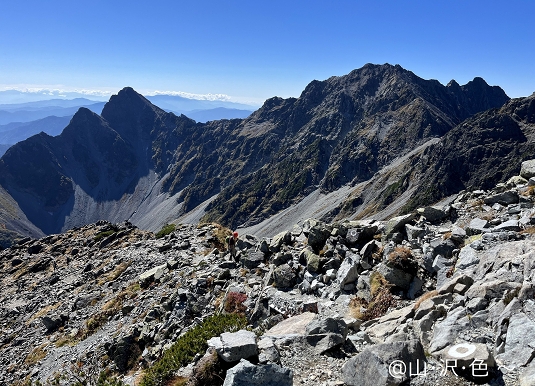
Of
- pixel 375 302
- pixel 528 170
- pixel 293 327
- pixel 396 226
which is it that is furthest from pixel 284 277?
pixel 528 170

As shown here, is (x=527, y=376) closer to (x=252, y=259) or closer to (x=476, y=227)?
(x=476, y=227)

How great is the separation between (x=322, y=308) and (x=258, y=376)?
24.8 feet

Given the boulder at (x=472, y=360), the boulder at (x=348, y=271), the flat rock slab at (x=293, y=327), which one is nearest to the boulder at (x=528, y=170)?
the boulder at (x=348, y=271)

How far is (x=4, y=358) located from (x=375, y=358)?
30.5 metres

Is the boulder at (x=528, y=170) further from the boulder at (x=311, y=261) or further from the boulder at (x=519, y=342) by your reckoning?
the boulder at (x=519, y=342)

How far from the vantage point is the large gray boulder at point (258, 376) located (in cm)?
816

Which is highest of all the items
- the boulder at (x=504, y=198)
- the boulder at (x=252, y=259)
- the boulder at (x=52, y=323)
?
the boulder at (x=504, y=198)

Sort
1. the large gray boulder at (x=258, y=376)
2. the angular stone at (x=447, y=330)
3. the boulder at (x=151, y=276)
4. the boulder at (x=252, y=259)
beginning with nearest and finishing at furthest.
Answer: the large gray boulder at (x=258, y=376) → the angular stone at (x=447, y=330) → the boulder at (x=252, y=259) → the boulder at (x=151, y=276)

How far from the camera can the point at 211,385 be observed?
30.4 ft

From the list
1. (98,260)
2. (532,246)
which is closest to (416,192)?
(98,260)

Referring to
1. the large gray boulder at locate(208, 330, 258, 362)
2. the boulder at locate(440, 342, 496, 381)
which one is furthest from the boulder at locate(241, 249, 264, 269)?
the boulder at locate(440, 342, 496, 381)

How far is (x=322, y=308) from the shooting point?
50.2 feet

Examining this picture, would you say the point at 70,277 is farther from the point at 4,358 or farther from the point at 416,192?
the point at 416,192

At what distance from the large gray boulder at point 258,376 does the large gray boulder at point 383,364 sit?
5.20 ft
